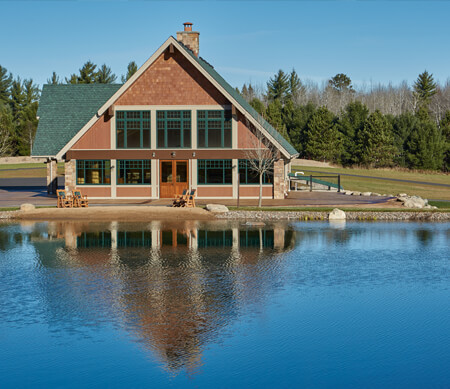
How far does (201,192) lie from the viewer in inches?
1538

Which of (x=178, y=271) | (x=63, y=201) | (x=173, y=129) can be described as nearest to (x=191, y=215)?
(x=63, y=201)

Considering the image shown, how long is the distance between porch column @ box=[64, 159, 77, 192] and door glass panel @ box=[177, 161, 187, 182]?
22.0 feet

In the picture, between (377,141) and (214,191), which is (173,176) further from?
(377,141)

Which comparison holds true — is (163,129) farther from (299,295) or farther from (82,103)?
(299,295)

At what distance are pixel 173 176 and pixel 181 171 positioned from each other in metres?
0.61

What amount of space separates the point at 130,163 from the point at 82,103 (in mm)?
9040

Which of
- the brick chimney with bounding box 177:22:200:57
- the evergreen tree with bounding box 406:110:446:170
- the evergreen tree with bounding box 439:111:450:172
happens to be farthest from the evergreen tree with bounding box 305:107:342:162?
the brick chimney with bounding box 177:22:200:57

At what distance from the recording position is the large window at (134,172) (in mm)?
39469

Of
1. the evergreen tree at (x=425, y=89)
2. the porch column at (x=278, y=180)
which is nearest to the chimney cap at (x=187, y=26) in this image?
the porch column at (x=278, y=180)

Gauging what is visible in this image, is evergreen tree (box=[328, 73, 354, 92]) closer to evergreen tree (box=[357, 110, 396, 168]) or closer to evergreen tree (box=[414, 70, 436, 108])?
evergreen tree (box=[414, 70, 436, 108])

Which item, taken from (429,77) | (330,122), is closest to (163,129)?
(330,122)

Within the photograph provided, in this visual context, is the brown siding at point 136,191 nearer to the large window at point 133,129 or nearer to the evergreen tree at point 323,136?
the large window at point 133,129

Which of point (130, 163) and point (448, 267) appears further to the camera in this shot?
point (130, 163)

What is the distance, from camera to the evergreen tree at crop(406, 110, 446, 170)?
242ft
